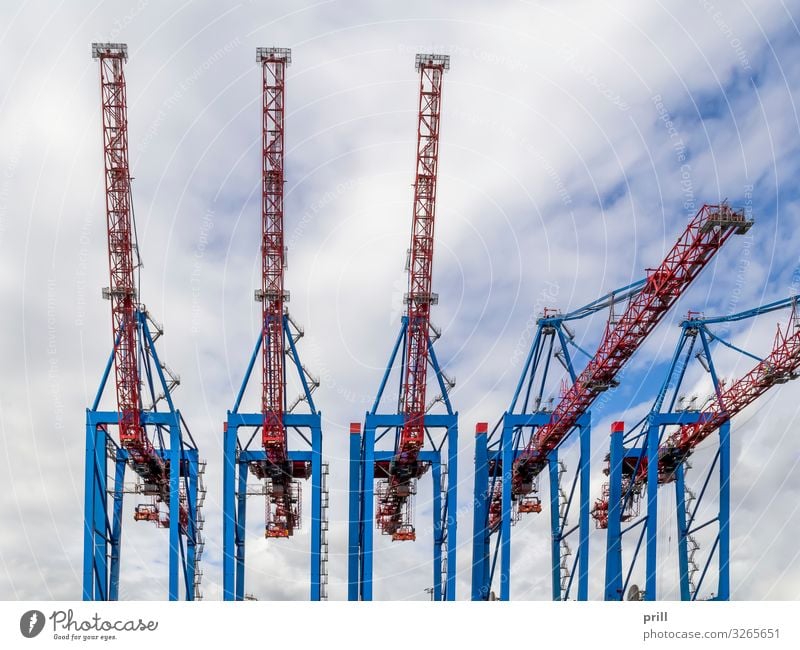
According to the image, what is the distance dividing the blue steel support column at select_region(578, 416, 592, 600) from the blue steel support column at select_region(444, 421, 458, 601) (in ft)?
27.8

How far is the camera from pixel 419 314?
61.0m

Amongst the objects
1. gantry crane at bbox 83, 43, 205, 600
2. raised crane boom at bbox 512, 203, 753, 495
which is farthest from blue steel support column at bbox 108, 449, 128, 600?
raised crane boom at bbox 512, 203, 753, 495

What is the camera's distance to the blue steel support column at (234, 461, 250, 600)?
59625 mm

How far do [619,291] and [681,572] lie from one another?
20294mm

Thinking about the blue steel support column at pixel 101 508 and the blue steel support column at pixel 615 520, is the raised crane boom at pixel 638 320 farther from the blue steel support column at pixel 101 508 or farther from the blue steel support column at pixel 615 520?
the blue steel support column at pixel 101 508

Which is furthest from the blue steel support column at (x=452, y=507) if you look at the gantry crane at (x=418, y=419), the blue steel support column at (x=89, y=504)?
the blue steel support column at (x=89, y=504)

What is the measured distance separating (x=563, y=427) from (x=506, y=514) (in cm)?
634

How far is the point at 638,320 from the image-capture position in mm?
54719

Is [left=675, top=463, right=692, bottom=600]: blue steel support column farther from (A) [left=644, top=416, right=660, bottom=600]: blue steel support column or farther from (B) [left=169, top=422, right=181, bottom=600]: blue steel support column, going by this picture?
(B) [left=169, top=422, right=181, bottom=600]: blue steel support column

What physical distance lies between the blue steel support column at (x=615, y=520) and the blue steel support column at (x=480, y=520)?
765cm

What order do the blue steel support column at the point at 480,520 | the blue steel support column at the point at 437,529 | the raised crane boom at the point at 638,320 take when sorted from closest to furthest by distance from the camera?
1. the raised crane boom at the point at 638,320
2. the blue steel support column at the point at 437,529
3. the blue steel support column at the point at 480,520

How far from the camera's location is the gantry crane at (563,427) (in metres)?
51.7
